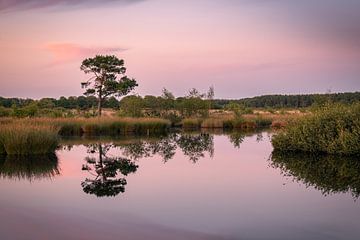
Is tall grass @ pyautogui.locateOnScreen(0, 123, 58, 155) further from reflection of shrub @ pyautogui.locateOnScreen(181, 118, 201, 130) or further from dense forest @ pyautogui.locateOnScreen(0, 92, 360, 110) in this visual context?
reflection of shrub @ pyautogui.locateOnScreen(181, 118, 201, 130)

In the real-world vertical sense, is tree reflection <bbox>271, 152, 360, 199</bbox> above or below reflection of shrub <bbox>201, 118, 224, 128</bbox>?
below

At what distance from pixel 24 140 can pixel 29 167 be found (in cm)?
335

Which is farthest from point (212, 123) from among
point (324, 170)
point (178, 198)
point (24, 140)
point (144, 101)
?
point (178, 198)

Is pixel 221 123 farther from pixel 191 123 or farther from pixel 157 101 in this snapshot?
pixel 157 101

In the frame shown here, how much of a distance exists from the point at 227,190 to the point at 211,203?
183 cm

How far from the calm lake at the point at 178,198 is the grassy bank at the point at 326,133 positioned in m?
1.51

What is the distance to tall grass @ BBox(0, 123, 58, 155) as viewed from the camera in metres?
18.7

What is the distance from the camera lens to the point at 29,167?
51.8ft

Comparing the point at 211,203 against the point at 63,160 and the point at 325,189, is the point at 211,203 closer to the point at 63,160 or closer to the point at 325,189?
the point at 325,189

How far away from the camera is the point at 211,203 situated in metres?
10.3

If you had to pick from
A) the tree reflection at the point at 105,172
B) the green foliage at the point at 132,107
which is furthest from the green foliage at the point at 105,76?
the tree reflection at the point at 105,172

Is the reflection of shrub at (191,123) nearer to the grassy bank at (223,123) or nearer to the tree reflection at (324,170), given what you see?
the grassy bank at (223,123)

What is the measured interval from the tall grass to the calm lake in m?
0.89

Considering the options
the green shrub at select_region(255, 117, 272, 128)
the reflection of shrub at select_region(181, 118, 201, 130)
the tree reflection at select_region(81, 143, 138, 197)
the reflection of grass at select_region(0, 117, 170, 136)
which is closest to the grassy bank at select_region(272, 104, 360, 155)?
the tree reflection at select_region(81, 143, 138, 197)
